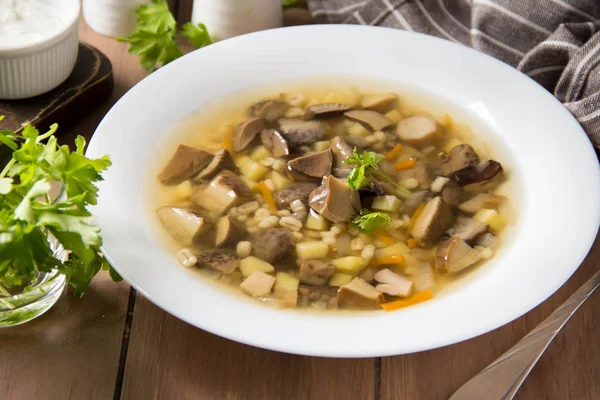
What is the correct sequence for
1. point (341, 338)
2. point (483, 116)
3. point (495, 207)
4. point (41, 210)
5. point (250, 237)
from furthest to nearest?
point (483, 116)
point (495, 207)
point (250, 237)
point (341, 338)
point (41, 210)

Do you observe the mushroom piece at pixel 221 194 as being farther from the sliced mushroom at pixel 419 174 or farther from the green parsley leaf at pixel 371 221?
the sliced mushroom at pixel 419 174

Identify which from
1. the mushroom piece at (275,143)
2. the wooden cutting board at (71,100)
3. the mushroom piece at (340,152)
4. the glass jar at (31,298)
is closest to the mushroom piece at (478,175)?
the mushroom piece at (340,152)

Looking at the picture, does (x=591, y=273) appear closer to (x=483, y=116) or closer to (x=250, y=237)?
(x=483, y=116)

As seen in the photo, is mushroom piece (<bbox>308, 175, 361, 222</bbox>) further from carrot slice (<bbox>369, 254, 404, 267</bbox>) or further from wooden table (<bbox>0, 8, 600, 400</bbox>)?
wooden table (<bbox>0, 8, 600, 400</bbox>)

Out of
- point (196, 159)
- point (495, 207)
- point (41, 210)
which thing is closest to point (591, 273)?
point (495, 207)

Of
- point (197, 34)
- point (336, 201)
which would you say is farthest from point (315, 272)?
point (197, 34)

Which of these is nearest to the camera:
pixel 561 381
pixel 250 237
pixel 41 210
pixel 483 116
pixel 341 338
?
pixel 41 210
